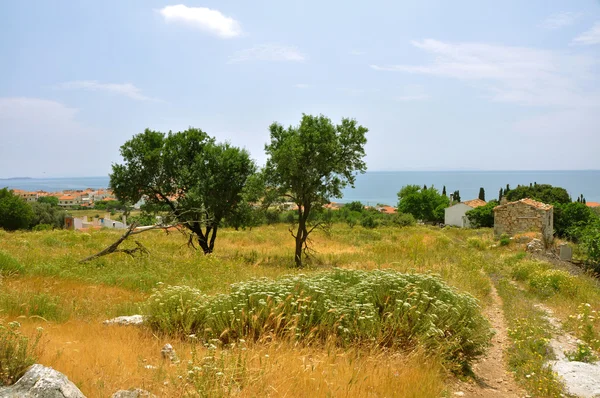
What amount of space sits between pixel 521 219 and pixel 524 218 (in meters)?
0.22

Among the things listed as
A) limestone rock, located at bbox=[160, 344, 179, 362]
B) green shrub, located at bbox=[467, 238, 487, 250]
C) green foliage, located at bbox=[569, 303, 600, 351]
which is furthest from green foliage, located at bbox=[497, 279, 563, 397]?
green shrub, located at bbox=[467, 238, 487, 250]

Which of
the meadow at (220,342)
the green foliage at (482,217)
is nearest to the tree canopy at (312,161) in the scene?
the meadow at (220,342)

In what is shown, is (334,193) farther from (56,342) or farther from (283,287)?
(56,342)

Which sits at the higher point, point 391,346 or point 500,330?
point 391,346

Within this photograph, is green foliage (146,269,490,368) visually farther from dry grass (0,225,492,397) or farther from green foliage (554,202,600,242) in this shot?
green foliage (554,202,600,242)

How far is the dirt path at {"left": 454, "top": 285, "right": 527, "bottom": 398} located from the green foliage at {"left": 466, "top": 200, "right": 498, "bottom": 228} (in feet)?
174

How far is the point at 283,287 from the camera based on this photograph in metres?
7.23

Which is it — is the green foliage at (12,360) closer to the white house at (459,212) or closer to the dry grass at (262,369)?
the dry grass at (262,369)

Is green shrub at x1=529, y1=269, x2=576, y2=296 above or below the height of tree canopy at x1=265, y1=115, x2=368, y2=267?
below

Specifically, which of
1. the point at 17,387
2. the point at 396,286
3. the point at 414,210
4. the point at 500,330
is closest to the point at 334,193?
the point at 500,330

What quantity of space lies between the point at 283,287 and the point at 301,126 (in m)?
14.8

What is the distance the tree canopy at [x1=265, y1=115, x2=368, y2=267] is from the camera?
2061 cm

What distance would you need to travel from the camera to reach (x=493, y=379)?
269 inches

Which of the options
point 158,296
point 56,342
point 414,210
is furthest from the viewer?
point 414,210
